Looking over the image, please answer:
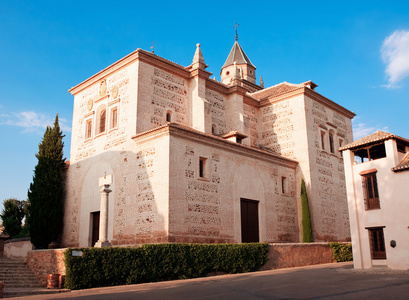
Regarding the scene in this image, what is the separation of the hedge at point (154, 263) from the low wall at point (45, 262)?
1.27 meters

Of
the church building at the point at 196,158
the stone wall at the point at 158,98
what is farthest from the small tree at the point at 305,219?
the stone wall at the point at 158,98

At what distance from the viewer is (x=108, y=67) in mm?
22078

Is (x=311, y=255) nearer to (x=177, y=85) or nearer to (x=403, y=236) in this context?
(x=403, y=236)

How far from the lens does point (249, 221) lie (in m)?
20.2

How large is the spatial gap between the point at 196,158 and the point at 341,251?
964 cm

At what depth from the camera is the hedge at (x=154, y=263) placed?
1274cm

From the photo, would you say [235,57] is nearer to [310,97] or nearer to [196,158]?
[310,97]

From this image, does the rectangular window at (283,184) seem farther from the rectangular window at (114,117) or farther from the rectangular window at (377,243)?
the rectangular window at (114,117)

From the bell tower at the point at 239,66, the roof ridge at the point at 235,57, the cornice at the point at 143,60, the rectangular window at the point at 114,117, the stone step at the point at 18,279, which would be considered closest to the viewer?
the stone step at the point at 18,279

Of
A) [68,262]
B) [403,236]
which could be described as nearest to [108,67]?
[68,262]

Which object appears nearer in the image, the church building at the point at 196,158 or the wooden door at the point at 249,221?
the church building at the point at 196,158

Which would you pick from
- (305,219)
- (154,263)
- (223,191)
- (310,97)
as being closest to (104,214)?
(154,263)

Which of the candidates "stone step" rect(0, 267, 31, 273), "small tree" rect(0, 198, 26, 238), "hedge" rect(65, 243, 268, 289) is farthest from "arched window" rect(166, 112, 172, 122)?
"small tree" rect(0, 198, 26, 238)

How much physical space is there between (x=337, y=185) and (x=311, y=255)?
8033mm
